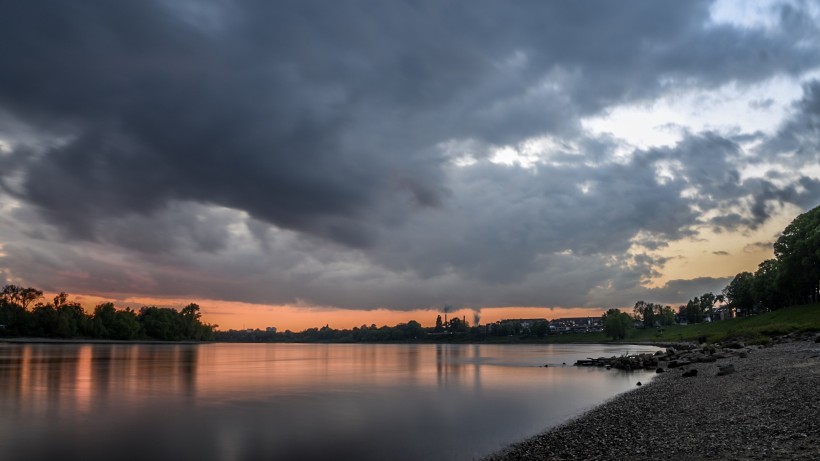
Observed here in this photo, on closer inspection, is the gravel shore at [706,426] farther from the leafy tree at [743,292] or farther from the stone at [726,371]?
the leafy tree at [743,292]

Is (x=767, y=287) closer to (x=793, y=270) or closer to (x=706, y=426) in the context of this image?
(x=793, y=270)

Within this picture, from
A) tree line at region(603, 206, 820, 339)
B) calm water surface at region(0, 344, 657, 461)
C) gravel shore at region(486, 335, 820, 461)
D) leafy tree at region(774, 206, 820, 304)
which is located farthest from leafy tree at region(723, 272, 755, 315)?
gravel shore at region(486, 335, 820, 461)

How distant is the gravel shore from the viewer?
18.8m

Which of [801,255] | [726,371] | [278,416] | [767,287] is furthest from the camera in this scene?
[767,287]

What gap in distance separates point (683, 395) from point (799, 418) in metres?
16.5

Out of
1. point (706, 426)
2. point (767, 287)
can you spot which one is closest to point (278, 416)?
point (706, 426)

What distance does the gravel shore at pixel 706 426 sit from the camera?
1881 centimetres

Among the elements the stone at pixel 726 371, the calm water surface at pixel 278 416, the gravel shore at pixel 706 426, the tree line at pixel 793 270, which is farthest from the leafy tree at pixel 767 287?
the gravel shore at pixel 706 426

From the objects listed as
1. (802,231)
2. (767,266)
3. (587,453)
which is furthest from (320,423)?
(767,266)

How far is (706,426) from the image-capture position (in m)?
24.2

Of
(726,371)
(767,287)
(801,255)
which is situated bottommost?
(726,371)

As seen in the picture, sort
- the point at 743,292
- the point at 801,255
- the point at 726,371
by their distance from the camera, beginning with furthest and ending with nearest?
the point at 743,292 < the point at 801,255 < the point at 726,371

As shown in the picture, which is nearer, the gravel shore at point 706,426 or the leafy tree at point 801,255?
the gravel shore at point 706,426

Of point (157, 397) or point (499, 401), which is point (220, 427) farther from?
point (499, 401)
